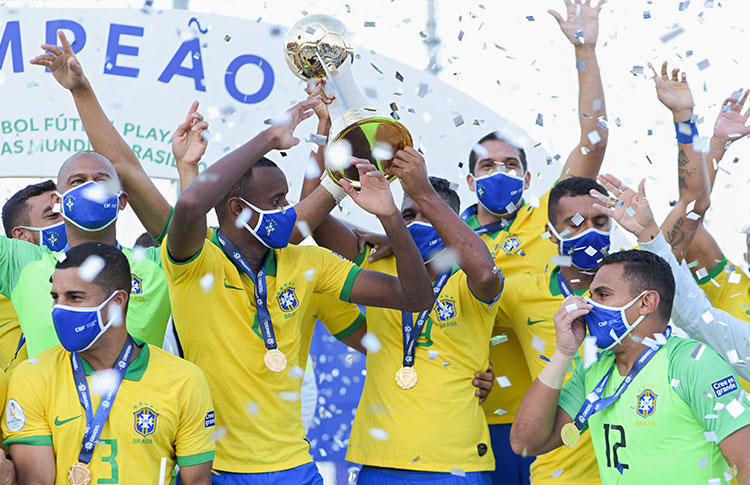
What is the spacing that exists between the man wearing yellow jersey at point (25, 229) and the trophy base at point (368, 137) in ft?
5.22

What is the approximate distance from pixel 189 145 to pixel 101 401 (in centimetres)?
140

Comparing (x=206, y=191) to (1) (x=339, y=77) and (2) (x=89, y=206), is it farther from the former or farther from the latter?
(1) (x=339, y=77)

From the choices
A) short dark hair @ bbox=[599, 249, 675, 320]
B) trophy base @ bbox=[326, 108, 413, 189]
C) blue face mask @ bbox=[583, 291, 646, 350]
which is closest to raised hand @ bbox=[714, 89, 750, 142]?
short dark hair @ bbox=[599, 249, 675, 320]

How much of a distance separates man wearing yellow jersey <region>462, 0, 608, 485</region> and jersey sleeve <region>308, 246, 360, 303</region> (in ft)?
3.29

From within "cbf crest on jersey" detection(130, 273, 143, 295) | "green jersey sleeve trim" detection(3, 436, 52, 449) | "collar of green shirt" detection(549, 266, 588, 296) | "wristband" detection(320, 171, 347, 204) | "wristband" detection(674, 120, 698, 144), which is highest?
"wristband" detection(674, 120, 698, 144)

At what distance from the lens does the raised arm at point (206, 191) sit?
12.6 feet

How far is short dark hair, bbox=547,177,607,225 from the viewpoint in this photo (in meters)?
4.74

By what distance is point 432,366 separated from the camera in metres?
4.51

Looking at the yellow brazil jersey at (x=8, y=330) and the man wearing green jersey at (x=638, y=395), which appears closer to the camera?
the man wearing green jersey at (x=638, y=395)

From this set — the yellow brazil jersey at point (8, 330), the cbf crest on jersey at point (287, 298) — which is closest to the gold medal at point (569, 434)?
the cbf crest on jersey at point (287, 298)

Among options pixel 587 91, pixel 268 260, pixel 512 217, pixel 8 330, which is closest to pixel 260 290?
pixel 268 260

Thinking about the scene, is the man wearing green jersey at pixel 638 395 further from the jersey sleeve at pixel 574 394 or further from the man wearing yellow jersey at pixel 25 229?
the man wearing yellow jersey at pixel 25 229

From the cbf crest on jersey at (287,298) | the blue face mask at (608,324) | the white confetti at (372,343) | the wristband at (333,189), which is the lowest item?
the white confetti at (372,343)

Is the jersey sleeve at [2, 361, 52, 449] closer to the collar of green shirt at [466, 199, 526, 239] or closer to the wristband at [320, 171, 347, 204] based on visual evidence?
the wristband at [320, 171, 347, 204]
